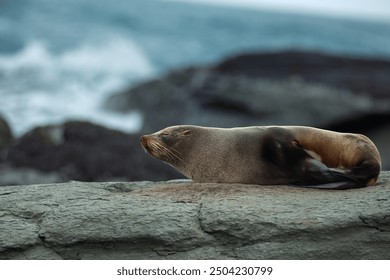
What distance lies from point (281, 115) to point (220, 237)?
8.64 m

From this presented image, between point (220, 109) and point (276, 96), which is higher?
point (276, 96)

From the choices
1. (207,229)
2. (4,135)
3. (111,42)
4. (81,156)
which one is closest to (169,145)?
(207,229)

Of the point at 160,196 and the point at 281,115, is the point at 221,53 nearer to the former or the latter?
the point at 281,115

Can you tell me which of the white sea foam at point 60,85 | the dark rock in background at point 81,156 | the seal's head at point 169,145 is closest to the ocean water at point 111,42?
the white sea foam at point 60,85

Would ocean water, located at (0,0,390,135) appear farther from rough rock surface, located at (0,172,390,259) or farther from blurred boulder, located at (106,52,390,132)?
rough rock surface, located at (0,172,390,259)

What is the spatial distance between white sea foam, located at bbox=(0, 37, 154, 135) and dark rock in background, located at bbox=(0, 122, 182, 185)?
346 centimetres

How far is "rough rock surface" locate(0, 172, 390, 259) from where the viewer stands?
4.24 meters

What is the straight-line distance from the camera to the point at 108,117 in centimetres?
1627

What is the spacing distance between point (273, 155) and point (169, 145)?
0.87 metres

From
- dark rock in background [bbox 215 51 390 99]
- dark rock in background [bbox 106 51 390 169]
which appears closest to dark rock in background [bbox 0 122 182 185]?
dark rock in background [bbox 106 51 390 169]

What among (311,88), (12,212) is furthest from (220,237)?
(311,88)

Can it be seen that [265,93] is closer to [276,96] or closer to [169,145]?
[276,96]

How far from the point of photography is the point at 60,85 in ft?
61.6

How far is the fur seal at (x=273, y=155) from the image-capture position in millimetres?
5008
